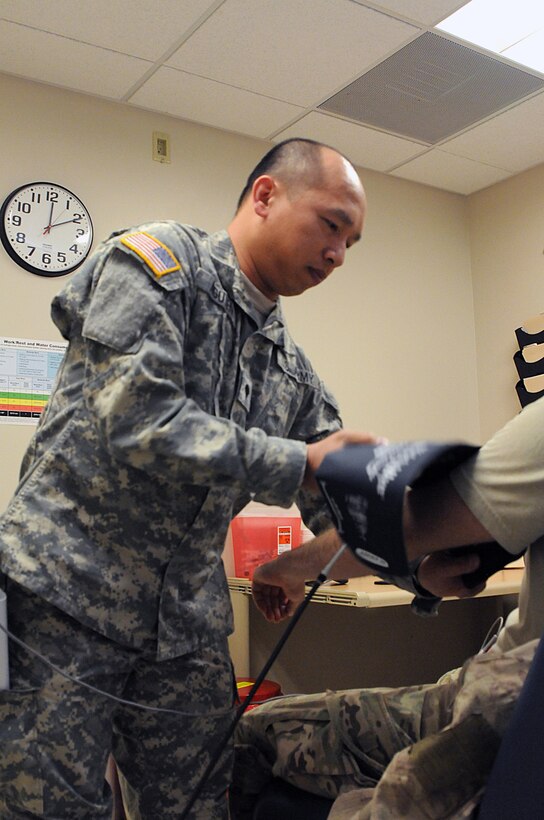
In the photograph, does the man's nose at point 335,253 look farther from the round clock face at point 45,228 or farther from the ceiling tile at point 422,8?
the round clock face at point 45,228

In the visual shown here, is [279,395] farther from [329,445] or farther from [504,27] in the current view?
[504,27]

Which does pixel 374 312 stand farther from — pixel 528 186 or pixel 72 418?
pixel 72 418

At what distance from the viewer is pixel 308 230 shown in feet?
4.49

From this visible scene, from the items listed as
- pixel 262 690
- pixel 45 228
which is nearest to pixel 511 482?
pixel 262 690

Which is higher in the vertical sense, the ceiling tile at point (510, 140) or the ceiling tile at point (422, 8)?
the ceiling tile at point (422, 8)

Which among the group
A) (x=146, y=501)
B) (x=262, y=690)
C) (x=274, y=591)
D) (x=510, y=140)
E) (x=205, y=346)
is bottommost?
(x=262, y=690)

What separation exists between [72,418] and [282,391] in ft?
1.29

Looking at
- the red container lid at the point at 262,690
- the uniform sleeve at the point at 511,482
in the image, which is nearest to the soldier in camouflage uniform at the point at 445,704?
the uniform sleeve at the point at 511,482

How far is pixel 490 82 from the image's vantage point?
2977mm

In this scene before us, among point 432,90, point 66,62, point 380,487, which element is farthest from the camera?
point 432,90

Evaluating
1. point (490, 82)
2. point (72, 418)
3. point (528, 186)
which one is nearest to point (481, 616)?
point (528, 186)

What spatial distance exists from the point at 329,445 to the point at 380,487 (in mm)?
252

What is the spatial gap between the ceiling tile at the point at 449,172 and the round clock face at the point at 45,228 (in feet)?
5.21

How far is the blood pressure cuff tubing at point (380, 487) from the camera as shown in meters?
0.76
